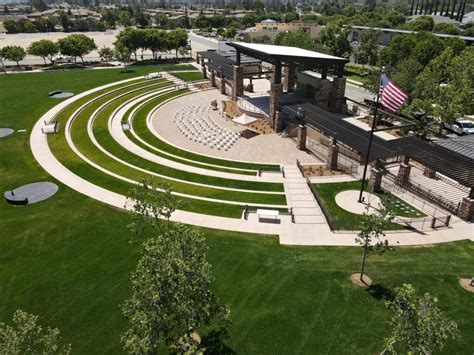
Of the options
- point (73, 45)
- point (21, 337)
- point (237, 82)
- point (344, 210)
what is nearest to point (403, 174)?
point (344, 210)

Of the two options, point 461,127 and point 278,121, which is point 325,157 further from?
point 461,127

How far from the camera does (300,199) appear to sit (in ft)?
116

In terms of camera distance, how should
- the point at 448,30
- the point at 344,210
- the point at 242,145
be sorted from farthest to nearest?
the point at 448,30 < the point at 242,145 < the point at 344,210

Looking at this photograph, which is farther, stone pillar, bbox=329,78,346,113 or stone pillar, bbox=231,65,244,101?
stone pillar, bbox=231,65,244,101

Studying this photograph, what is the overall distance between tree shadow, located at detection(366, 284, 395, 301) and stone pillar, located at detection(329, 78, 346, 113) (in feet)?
140

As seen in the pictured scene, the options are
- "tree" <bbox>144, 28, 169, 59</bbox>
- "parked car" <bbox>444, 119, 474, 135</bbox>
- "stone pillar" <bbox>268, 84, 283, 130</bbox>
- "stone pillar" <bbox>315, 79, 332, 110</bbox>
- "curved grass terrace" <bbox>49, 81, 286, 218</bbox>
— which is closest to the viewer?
"curved grass terrace" <bbox>49, 81, 286, 218</bbox>

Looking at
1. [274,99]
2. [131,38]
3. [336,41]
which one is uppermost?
[131,38]

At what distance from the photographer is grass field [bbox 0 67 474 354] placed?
20.0 m

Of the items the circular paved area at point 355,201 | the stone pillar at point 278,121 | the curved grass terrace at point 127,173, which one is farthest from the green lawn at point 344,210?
the stone pillar at point 278,121

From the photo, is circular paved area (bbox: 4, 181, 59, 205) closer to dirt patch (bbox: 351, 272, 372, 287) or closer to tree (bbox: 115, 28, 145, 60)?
dirt patch (bbox: 351, 272, 372, 287)

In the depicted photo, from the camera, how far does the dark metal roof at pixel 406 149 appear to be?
106ft

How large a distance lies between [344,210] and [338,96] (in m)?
33.3

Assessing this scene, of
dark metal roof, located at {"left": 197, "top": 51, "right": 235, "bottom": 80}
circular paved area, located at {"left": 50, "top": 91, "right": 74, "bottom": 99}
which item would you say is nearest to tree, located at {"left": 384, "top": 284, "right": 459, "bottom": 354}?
dark metal roof, located at {"left": 197, "top": 51, "right": 235, "bottom": 80}

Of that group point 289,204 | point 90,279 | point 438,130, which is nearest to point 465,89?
point 438,130
